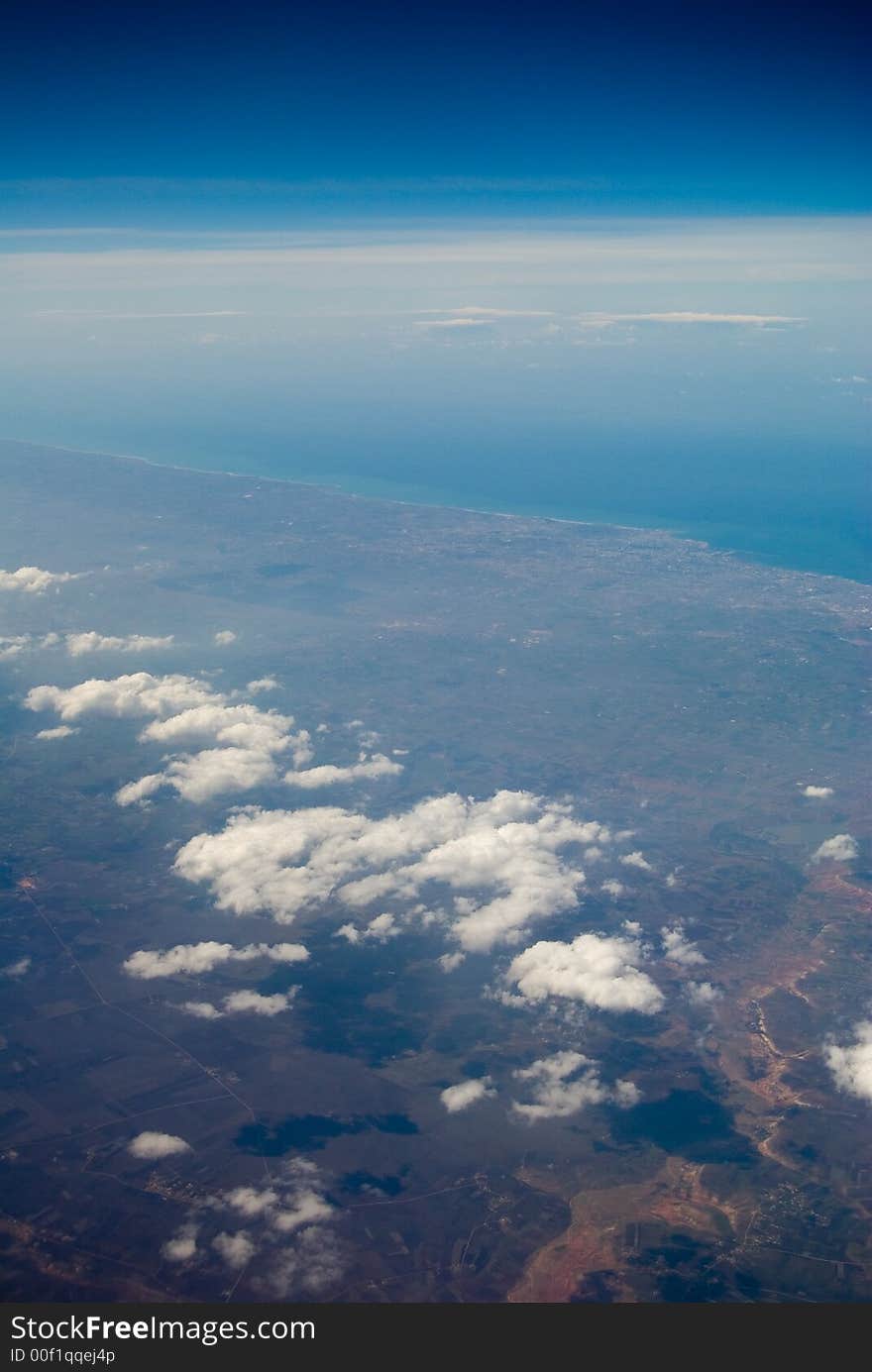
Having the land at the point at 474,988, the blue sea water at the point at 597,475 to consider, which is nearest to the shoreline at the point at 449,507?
the blue sea water at the point at 597,475

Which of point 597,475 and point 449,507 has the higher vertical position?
point 597,475

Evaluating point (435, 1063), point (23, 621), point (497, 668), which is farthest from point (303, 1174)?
point (23, 621)

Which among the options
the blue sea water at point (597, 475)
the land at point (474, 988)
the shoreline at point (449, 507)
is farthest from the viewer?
the blue sea water at point (597, 475)

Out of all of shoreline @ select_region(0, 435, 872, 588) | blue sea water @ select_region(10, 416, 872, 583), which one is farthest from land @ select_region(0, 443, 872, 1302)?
blue sea water @ select_region(10, 416, 872, 583)

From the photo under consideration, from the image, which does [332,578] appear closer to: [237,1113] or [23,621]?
[23,621]

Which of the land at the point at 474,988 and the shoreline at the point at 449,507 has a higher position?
the shoreline at the point at 449,507

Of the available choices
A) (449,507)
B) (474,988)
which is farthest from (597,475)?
(474,988)

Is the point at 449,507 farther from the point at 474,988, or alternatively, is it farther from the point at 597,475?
the point at 474,988

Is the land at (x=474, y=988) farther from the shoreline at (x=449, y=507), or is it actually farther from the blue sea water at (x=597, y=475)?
the blue sea water at (x=597, y=475)
